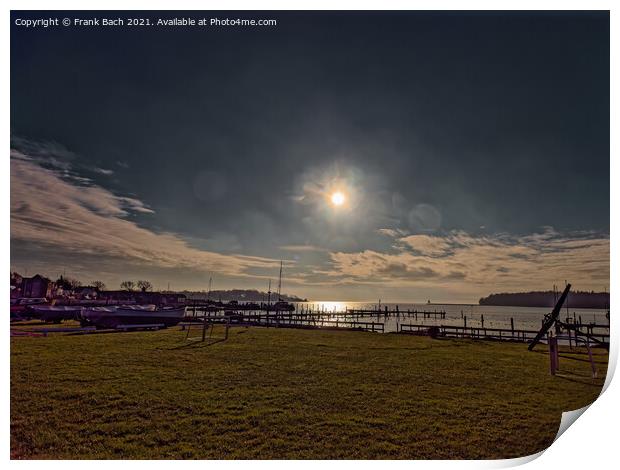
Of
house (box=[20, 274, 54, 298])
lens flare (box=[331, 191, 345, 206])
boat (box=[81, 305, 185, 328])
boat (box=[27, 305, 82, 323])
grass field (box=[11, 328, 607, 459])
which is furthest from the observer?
boat (box=[27, 305, 82, 323])

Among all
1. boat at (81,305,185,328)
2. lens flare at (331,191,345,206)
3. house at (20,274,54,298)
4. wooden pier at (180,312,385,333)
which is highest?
lens flare at (331,191,345,206)

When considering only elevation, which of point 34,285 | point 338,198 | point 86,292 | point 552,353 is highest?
point 338,198

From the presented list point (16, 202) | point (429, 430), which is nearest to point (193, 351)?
point (16, 202)

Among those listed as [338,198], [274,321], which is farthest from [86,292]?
[338,198]

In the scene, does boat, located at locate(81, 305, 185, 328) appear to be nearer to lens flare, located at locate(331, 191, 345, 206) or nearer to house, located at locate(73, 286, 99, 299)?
lens flare, located at locate(331, 191, 345, 206)

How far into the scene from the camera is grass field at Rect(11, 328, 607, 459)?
5270 mm

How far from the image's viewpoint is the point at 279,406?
6.41m

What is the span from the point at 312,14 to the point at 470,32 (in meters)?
3.36

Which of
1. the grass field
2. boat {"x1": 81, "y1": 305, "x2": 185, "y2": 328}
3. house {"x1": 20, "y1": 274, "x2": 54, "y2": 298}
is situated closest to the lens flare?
the grass field

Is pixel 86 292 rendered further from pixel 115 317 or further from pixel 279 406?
pixel 279 406

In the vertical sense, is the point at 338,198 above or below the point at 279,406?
above

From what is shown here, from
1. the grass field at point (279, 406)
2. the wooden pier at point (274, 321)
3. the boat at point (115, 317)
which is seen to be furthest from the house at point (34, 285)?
the wooden pier at point (274, 321)

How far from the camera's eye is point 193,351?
1168cm
